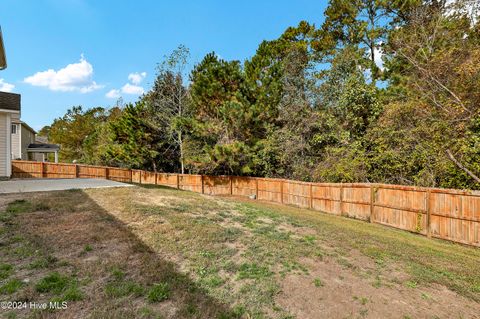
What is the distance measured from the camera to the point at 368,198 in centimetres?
966

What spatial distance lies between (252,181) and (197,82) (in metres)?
7.14

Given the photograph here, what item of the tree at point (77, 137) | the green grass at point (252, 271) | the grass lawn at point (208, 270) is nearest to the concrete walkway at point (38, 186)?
the grass lawn at point (208, 270)

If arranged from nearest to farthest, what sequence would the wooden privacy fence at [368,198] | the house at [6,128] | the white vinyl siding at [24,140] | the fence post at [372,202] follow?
the wooden privacy fence at [368,198]
the fence post at [372,202]
the house at [6,128]
the white vinyl siding at [24,140]

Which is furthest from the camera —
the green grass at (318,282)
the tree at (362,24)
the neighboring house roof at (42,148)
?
the neighboring house roof at (42,148)

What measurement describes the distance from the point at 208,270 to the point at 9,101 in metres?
13.5

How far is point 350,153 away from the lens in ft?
39.7

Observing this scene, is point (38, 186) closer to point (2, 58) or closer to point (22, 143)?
point (2, 58)

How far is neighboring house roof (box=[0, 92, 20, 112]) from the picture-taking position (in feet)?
36.4

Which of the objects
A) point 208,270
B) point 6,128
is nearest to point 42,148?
point 6,128

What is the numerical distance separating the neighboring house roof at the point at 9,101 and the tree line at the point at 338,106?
22.4 feet

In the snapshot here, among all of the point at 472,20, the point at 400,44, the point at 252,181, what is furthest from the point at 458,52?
the point at 252,181

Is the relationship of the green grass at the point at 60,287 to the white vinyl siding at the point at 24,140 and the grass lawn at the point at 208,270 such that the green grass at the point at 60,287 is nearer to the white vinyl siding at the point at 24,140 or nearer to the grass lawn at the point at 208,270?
the grass lawn at the point at 208,270

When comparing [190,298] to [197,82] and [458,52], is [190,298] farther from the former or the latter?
[197,82]

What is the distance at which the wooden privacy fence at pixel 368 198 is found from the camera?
22.7ft
